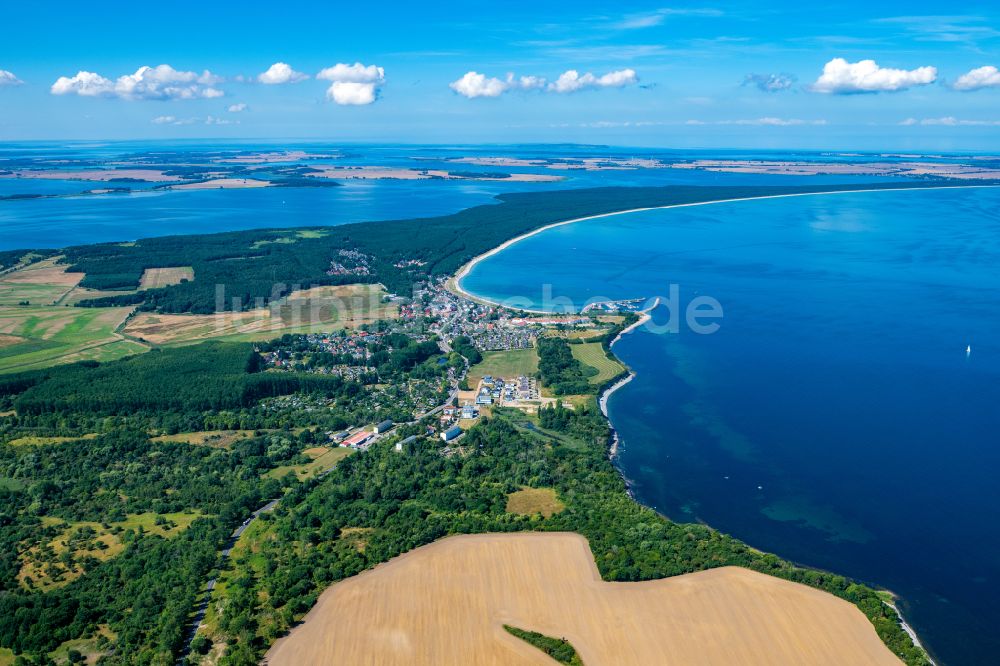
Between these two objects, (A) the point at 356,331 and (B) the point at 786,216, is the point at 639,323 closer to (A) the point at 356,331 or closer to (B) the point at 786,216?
(A) the point at 356,331

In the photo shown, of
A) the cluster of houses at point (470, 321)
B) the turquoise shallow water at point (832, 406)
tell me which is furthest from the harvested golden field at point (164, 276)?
the turquoise shallow water at point (832, 406)

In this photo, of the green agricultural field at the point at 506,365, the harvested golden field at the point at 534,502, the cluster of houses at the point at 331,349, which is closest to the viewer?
the harvested golden field at the point at 534,502

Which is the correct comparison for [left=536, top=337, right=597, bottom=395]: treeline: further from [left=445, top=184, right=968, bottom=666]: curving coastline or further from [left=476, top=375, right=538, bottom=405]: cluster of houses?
[left=445, top=184, right=968, bottom=666]: curving coastline

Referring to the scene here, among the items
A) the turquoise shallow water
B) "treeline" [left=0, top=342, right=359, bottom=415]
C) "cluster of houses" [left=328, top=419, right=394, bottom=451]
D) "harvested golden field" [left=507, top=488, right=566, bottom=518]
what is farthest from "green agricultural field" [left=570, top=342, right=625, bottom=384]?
"treeline" [left=0, top=342, right=359, bottom=415]

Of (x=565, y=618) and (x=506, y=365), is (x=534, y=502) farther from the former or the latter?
(x=506, y=365)

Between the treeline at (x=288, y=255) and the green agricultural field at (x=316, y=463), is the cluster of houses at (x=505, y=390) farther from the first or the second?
the treeline at (x=288, y=255)

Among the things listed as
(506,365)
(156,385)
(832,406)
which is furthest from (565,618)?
(156,385)

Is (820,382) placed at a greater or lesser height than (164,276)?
lesser
